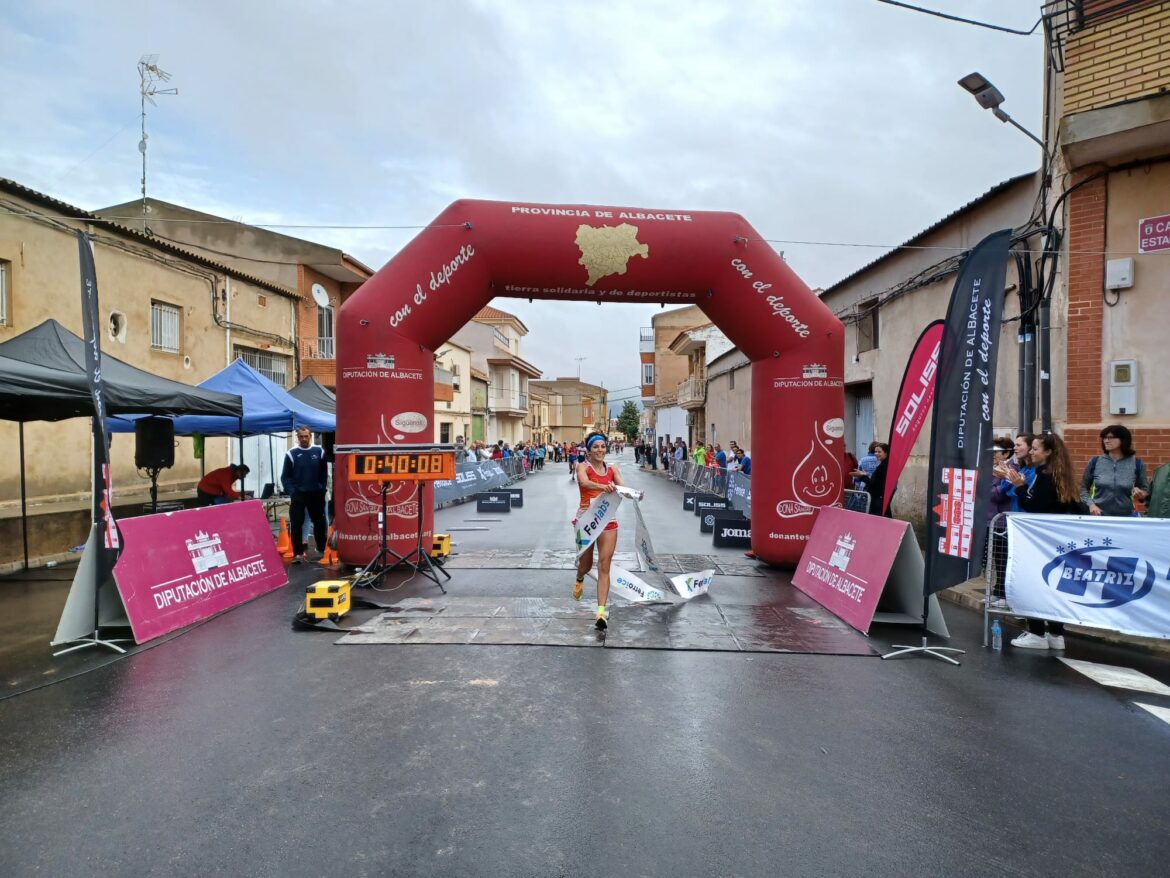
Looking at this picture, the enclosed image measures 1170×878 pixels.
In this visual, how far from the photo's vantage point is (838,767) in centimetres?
360

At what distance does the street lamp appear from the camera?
807cm

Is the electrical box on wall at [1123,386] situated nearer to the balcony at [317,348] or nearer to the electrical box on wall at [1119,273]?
the electrical box on wall at [1119,273]

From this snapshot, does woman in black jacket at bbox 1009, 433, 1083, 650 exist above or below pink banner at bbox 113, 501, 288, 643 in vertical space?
above

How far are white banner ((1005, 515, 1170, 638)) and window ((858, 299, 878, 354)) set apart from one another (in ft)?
34.0

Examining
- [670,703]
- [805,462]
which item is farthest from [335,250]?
[670,703]

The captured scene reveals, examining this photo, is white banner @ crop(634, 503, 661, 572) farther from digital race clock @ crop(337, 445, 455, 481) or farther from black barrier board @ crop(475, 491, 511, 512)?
black barrier board @ crop(475, 491, 511, 512)

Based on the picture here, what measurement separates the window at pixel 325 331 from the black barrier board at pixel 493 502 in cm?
979

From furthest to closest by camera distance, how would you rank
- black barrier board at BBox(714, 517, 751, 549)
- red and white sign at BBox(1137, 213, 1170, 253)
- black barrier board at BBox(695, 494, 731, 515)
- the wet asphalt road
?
black barrier board at BBox(695, 494, 731, 515) < black barrier board at BBox(714, 517, 751, 549) < red and white sign at BBox(1137, 213, 1170, 253) < the wet asphalt road

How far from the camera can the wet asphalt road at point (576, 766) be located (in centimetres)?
283

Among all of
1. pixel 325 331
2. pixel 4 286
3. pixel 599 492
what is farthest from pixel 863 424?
pixel 4 286

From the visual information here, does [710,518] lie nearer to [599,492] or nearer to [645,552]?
[645,552]

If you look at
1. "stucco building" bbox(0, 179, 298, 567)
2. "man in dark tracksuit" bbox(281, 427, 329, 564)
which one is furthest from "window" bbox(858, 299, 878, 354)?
"stucco building" bbox(0, 179, 298, 567)

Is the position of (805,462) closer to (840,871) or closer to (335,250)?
(840,871)

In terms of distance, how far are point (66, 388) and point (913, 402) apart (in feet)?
29.1
